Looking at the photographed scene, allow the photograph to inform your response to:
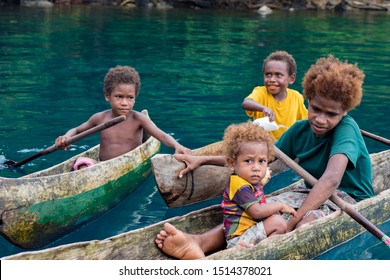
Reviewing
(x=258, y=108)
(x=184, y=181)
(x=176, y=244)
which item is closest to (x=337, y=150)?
(x=176, y=244)

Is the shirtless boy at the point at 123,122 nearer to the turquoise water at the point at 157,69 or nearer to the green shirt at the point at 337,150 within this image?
the turquoise water at the point at 157,69

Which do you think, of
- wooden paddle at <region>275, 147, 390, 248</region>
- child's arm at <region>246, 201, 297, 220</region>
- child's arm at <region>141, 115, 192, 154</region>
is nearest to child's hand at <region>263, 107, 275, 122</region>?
child's arm at <region>141, 115, 192, 154</region>

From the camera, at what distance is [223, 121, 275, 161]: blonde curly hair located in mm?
4148

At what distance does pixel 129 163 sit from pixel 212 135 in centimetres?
233

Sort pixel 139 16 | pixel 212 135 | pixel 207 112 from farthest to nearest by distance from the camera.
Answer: pixel 139 16 → pixel 207 112 → pixel 212 135

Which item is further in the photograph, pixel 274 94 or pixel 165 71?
pixel 165 71

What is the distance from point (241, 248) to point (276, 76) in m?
2.83

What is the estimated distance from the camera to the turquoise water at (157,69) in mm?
6719

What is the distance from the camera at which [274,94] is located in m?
6.45

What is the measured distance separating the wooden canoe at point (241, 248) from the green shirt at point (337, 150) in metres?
0.16

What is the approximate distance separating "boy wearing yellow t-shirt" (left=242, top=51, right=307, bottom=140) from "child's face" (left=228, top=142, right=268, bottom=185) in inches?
78.0
